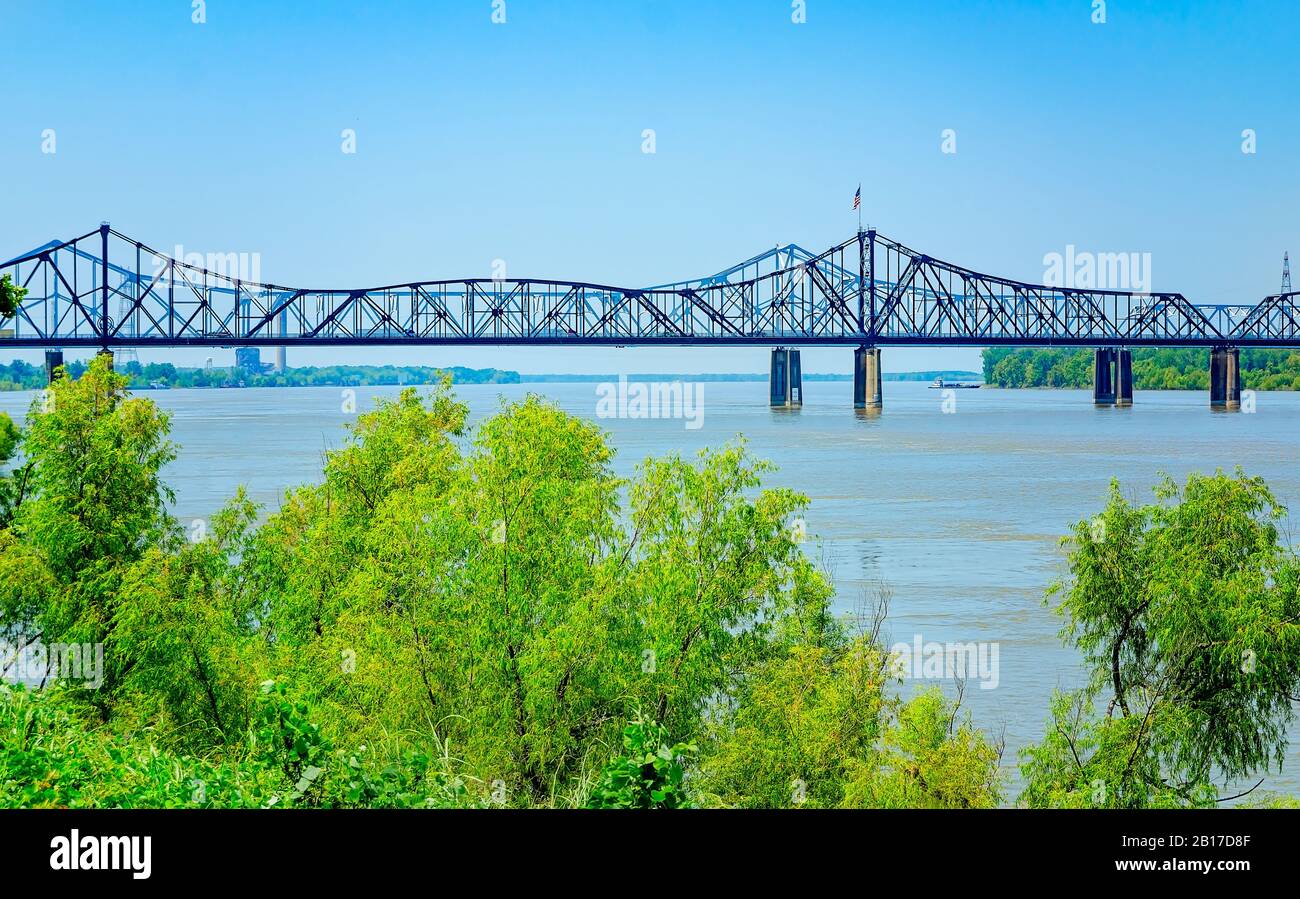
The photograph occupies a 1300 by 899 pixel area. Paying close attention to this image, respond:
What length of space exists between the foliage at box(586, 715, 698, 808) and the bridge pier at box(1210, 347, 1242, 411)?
441ft

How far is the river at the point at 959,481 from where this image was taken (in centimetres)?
2658

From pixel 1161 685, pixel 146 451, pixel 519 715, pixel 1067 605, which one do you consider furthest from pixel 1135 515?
pixel 146 451

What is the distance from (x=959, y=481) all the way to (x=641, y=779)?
54.2 meters

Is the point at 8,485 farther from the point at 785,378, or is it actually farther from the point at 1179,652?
the point at 785,378

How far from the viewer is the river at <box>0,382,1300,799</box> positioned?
26578 millimetres

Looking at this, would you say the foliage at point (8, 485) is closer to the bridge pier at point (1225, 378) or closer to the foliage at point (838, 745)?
the foliage at point (838, 745)

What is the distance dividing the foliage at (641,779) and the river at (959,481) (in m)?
10.6

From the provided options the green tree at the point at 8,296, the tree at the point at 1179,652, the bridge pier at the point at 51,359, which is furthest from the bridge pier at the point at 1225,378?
the green tree at the point at 8,296

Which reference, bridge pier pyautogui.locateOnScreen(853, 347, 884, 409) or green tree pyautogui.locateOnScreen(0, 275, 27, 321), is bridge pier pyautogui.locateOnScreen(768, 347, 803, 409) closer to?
bridge pier pyautogui.locateOnScreen(853, 347, 884, 409)

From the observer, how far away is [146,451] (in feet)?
71.5

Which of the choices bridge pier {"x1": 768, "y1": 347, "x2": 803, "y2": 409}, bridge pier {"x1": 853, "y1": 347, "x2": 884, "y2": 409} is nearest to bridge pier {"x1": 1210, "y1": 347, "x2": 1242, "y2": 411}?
bridge pier {"x1": 853, "y1": 347, "x2": 884, "y2": 409}

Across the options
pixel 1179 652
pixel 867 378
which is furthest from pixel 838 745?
pixel 867 378

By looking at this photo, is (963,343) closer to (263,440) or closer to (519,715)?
(263,440)
